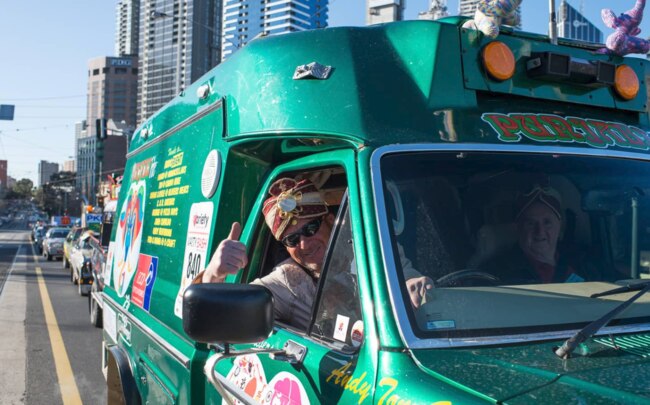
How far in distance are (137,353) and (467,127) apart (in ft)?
8.71

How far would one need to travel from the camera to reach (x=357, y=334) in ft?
6.68

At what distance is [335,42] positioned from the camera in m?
2.56

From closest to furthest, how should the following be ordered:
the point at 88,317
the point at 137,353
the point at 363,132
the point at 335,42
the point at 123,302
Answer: the point at 363,132 → the point at 335,42 → the point at 137,353 → the point at 123,302 → the point at 88,317

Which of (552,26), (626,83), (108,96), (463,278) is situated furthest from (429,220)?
(108,96)

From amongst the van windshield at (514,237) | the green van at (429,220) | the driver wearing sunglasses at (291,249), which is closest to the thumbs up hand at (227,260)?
the driver wearing sunglasses at (291,249)

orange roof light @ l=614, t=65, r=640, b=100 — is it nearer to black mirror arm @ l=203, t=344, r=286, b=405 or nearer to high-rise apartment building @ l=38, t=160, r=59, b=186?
black mirror arm @ l=203, t=344, r=286, b=405

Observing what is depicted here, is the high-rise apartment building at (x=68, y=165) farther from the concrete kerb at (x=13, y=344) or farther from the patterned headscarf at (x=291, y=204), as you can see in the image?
the patterned headscarf at (x=291, y=204)

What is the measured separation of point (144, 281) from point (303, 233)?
1.75m

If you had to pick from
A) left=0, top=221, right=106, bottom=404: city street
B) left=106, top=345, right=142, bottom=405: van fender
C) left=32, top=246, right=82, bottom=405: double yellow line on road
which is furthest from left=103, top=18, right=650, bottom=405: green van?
left=0, top=221, right=106, bottom=404: city street

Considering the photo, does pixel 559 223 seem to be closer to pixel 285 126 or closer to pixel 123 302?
pixel 285 126

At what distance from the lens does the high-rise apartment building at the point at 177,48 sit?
21141 mm

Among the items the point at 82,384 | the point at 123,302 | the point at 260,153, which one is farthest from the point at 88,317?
the point at 260,153

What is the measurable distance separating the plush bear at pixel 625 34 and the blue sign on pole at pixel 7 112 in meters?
34.1

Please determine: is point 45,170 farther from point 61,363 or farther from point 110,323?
point 110,323
